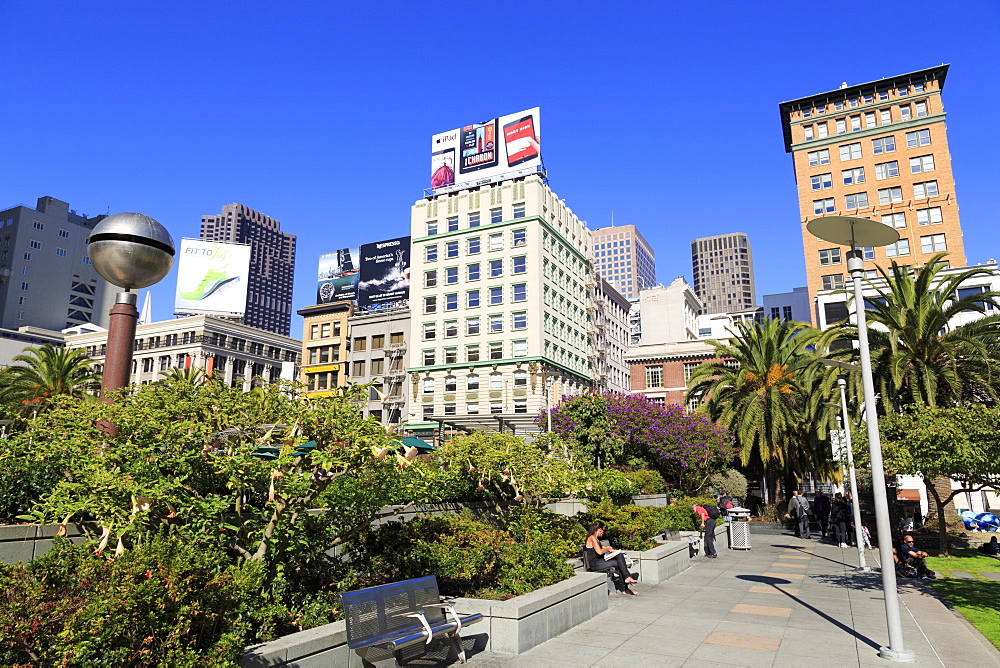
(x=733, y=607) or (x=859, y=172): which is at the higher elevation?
(x=859, y=172)

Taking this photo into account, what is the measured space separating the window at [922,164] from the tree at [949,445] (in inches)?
2437

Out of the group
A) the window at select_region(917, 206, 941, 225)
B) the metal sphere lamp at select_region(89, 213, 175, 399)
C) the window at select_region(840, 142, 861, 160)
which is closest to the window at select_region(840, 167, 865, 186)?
the window at select_region(840, 142, 861, 160)

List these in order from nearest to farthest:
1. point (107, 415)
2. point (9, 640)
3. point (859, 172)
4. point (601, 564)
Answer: point (9, 640) < point (107, 415) < point (601, 564) < point (859, 172)

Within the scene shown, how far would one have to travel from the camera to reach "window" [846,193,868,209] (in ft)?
232

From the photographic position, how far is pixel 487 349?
65938mm

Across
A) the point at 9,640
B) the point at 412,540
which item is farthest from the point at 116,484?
the point at 412,540

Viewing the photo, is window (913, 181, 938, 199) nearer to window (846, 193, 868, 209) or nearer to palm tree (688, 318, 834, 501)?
window (846, 193, 868, 209)

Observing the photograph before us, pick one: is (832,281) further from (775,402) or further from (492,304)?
(775,402)

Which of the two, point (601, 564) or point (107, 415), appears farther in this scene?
point (601, 564)

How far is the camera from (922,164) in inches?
2709

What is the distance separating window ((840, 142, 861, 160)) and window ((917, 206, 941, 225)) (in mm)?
9362

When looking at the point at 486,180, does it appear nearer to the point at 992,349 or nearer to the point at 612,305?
the point at 612,305

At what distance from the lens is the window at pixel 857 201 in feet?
232

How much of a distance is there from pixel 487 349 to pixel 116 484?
59.0 meters
